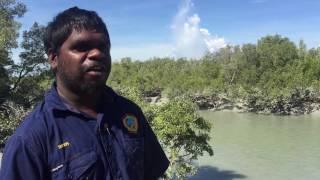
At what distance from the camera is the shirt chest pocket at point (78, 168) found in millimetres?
1227

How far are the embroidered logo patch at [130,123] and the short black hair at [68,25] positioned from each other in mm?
243

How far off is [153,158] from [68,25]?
52 cm

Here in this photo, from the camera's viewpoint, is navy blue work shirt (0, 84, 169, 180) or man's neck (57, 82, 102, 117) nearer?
navy blue work shirt (0, 84, 169, 180)

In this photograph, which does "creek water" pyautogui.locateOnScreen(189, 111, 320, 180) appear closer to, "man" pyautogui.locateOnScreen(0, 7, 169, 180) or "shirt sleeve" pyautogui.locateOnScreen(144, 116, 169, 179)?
"shirt sleeve" pyautogui.locateOnScreen(144, 116, 169, 179)

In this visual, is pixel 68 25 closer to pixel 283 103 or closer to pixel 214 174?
pixel 214 174

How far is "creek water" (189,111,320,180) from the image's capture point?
14324 mm

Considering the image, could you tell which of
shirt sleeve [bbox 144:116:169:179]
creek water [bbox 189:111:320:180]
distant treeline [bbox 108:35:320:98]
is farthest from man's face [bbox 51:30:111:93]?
distant treeline [bbox 108:35:320:98]

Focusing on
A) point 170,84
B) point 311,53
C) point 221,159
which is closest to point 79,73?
point 221,159

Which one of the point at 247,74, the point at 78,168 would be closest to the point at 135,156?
the point at 78,168

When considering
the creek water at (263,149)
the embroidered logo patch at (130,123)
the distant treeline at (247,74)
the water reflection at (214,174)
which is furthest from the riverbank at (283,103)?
Result: the embroidered logo patch at (130,123)

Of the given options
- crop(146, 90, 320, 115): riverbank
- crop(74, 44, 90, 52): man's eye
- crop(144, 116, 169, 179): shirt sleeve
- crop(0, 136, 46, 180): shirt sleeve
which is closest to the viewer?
crop(0, 136, 46, 180): shirt sleeve

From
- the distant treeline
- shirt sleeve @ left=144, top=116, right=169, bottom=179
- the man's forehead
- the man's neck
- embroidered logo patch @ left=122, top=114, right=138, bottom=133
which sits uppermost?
the man's forehead

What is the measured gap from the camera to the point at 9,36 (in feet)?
37.2

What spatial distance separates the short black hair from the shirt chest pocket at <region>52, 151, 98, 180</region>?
1.00 ft
